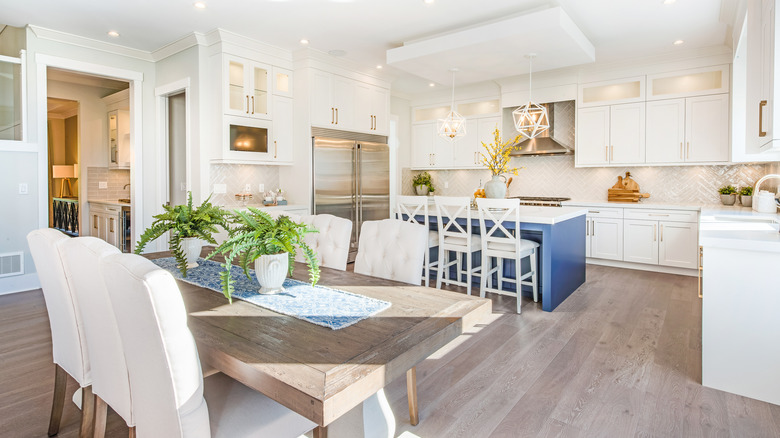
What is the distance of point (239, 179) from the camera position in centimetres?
511

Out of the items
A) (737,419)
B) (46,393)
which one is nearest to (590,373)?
(737,419)

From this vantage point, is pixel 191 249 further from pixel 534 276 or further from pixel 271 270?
pixel 534 276

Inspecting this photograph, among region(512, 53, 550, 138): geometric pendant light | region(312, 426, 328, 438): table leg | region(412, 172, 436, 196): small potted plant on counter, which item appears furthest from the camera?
region(412, 172, 436, 196): small potted plant on counter

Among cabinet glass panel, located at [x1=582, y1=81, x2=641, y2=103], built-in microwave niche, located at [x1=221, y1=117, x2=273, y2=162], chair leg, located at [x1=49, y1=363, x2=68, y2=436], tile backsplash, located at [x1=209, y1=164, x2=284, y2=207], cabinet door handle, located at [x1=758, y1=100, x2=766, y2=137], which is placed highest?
cabinet glass panel, located at [x1=582, y1=81, x2=641, y2=103]

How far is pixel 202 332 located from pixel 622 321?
130 inches

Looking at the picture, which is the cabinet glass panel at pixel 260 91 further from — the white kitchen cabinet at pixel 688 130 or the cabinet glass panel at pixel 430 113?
the white kitchen cabinet at pixel 688 130

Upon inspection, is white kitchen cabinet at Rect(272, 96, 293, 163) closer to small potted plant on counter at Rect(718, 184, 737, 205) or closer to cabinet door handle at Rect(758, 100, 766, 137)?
cabinet door handle at Rect(758, 100, 766, 137)

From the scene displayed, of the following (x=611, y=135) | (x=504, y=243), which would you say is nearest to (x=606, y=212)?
(x=611, y=135)

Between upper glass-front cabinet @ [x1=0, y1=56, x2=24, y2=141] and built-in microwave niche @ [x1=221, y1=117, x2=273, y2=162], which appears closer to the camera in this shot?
upper glass-front cabinet @ [x1=0, y1=56, x2=24, y2=141]

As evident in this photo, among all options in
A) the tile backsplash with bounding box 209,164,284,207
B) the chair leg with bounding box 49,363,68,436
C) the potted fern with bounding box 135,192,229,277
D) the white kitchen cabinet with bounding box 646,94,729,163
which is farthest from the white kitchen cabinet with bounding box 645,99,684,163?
the chair leg with bounding box 49,363,68,436

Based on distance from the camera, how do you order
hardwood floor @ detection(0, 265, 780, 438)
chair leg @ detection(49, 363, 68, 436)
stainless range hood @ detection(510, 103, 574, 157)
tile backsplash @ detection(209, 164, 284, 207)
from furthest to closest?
1. stainless range hood @ detection(510, 103, 574, 157)
2. tile backsplash @ detection(209, 164, 284, 207)
3. hardwood floor @ detection(0, 265, 780, 438)
4. chair leg @ detection(49, 363, 68, 436)

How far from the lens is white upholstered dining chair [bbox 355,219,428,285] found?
2.18 meters

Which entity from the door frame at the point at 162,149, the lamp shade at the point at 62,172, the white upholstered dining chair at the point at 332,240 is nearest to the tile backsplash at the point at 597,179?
the door frame at the point at 162,149

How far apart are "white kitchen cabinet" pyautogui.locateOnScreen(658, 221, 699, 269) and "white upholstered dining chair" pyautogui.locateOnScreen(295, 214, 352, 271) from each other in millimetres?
4295
